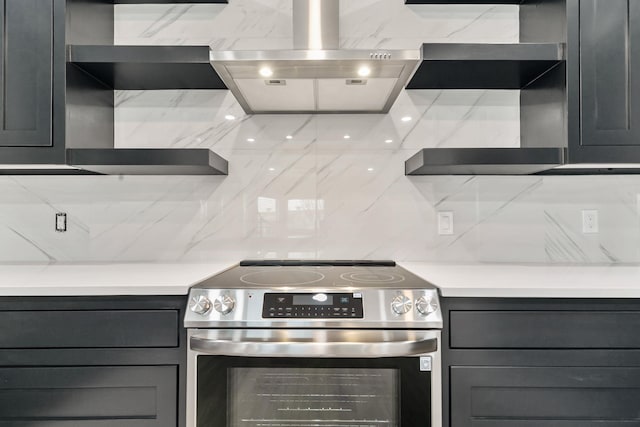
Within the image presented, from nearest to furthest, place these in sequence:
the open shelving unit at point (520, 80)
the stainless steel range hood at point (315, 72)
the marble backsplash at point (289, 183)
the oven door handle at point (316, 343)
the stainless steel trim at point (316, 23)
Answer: the oven door handle at point (316, 343)
the stainless steel range hood at point (315, 72)
the open shelving unit at point (520, 80)
the stainless steel trim at point (316, 23)
the marble backsplash at point (289, 183)

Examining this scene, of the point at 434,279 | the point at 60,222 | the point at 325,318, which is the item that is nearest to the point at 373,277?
the point at 434,279

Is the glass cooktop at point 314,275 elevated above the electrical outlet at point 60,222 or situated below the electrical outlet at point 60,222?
below

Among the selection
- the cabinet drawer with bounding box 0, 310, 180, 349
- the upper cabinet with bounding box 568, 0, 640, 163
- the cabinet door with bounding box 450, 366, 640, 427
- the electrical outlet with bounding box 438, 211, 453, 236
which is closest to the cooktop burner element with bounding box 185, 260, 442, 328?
the cabinet drawer with bounding box 0, 310, 180, 349

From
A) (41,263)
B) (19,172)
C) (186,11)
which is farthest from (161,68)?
(41,263)

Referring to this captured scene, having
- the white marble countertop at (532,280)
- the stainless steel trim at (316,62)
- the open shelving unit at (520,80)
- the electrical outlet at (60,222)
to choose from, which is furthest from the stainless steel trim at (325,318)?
the electrical outlet at (60,222)

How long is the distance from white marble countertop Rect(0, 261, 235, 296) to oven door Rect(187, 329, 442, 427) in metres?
0.21

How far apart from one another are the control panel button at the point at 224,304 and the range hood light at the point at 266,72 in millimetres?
803

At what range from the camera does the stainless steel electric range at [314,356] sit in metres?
1.21

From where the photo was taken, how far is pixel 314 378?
1225mm

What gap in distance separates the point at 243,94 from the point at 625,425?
1.82m

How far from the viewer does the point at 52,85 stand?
4.89ft

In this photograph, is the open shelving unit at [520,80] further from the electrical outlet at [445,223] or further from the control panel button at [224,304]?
the control panel button at [224,304]

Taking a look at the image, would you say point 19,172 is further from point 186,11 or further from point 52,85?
point 186,11

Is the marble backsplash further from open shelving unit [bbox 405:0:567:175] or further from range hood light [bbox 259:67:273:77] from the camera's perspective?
range hood light [bbox 259:67:273:77]
